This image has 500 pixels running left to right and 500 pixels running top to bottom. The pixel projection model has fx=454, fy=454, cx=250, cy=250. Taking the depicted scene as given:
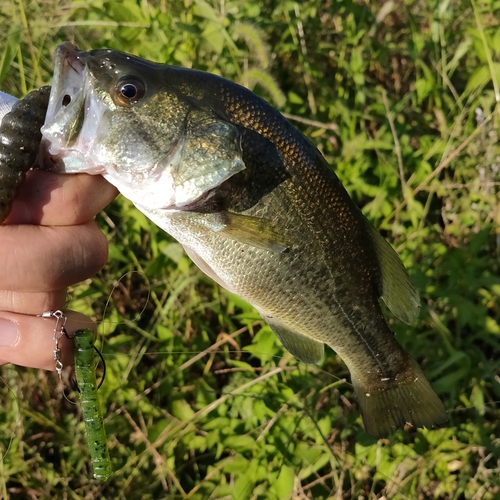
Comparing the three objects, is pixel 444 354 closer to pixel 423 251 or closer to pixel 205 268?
pixel 423 251

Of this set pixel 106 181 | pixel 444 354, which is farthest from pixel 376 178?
pixel 106 181

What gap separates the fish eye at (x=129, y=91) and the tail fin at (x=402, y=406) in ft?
4.35

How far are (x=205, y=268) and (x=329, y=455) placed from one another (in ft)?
4.27

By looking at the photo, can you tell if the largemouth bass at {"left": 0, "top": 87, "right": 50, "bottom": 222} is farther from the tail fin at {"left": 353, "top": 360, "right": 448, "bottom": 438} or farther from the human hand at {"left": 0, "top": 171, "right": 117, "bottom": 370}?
the tail fin at {"left": 353, "top": 360, "right": 448, "bottom": 438}

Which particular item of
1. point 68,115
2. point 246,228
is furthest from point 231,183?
point 68,115

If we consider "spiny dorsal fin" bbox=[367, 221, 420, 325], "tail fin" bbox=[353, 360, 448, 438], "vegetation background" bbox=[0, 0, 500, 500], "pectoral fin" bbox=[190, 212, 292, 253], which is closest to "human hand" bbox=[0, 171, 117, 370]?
"pectoral fin" bbox=[190, 212, 292, 253]

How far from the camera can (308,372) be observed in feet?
8.06

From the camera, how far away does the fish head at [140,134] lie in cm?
130

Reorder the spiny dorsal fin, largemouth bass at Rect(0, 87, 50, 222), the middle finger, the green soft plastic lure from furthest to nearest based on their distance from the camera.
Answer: the spiny dorsal fin
the green soft plastic lure
the middle finger
largemouth bass at Rect(0, 87, 50, 222)

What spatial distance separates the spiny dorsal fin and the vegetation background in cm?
68

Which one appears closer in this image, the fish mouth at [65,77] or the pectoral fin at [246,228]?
the fish mouth at [65,77]

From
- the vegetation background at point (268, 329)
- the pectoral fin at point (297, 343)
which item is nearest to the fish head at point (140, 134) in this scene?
the pectoral fin at point (297, 343)

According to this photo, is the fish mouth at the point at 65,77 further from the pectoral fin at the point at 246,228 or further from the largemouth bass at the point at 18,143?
the pectoral fin at the point at 246,228

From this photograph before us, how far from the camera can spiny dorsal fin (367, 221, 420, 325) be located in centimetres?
167
